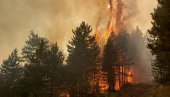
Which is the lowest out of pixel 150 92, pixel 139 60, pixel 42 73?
pixel 150 92

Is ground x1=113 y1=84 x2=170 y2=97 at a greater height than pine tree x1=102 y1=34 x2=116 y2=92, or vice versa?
pine tree x1=102 y1=34 x2=116 y2=92

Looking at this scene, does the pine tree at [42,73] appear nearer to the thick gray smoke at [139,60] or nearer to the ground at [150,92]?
the ground at [150,92]

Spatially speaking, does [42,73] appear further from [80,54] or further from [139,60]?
[139,60]

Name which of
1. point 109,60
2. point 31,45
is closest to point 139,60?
point 109,60

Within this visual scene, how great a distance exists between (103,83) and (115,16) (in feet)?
206

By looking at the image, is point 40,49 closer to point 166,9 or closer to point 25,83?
point 25,83

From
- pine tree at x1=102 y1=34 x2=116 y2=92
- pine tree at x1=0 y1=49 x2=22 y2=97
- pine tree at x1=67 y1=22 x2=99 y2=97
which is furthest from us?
pine tree at x1=102 y1=34 x2=116 y2=92

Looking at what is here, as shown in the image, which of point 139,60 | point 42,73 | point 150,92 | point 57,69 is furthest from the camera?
point 139,60

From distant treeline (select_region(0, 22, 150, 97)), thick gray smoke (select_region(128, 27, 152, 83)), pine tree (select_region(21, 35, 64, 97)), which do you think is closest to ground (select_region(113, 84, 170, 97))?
distant treeline (select_region(0, 22, 150, 97))

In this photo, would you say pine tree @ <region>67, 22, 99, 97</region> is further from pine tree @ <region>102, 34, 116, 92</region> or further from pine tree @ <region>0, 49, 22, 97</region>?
pine tree @ <region>0, 49, 22, 97</region>

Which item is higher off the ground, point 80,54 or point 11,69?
point 80,54

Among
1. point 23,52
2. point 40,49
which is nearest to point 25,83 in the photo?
point 40,49

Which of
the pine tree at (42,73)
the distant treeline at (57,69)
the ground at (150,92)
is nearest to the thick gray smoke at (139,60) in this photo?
the distant treeline at (57,69)

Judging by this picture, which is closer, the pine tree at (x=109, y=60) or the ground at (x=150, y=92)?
the ground at (x=150, y=92)
